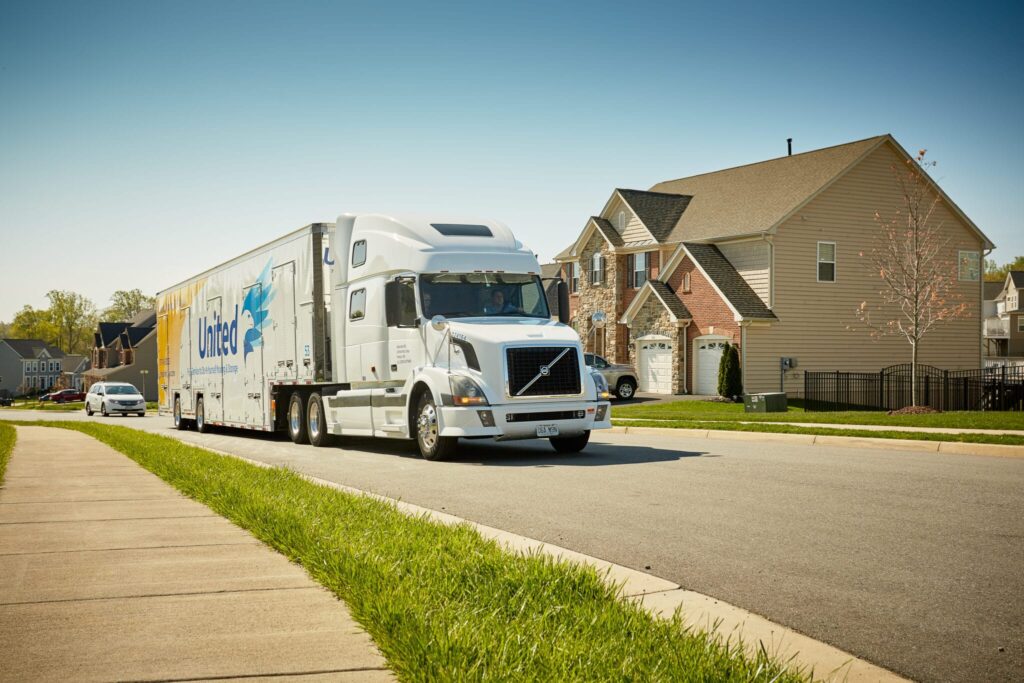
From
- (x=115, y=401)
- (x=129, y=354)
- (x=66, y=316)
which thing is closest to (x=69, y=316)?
(x=66, y=316)

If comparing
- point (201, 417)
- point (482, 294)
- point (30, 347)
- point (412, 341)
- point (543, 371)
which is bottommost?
point (201, 417)

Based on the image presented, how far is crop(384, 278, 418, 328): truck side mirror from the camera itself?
48.2 ft

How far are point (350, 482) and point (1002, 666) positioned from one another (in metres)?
8.28

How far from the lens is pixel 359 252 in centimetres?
1644

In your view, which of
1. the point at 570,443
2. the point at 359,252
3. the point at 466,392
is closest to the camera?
the point at 466,392

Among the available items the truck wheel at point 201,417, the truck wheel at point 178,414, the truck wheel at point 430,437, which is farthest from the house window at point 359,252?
the truck wheel at point 178,414

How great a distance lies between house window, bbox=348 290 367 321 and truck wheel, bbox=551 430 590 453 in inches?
149

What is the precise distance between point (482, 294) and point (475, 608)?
34.4 feet

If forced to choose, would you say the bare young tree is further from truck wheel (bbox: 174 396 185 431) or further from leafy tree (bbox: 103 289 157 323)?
leafy tree (bbox: 103 289 157 323)

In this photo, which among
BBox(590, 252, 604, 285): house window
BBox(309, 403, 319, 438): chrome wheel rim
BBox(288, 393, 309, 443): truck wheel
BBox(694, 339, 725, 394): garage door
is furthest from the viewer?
BBox(590, 252, 604, 285): house window

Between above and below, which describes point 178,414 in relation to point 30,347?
below

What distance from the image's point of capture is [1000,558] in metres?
6.34

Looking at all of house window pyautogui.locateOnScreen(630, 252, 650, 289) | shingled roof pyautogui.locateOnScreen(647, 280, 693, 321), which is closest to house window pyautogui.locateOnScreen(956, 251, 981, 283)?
shingled roof pyautogui.locateOnScreen(647, 280, 693, 321)

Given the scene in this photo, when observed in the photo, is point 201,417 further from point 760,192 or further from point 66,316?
point 66,316
